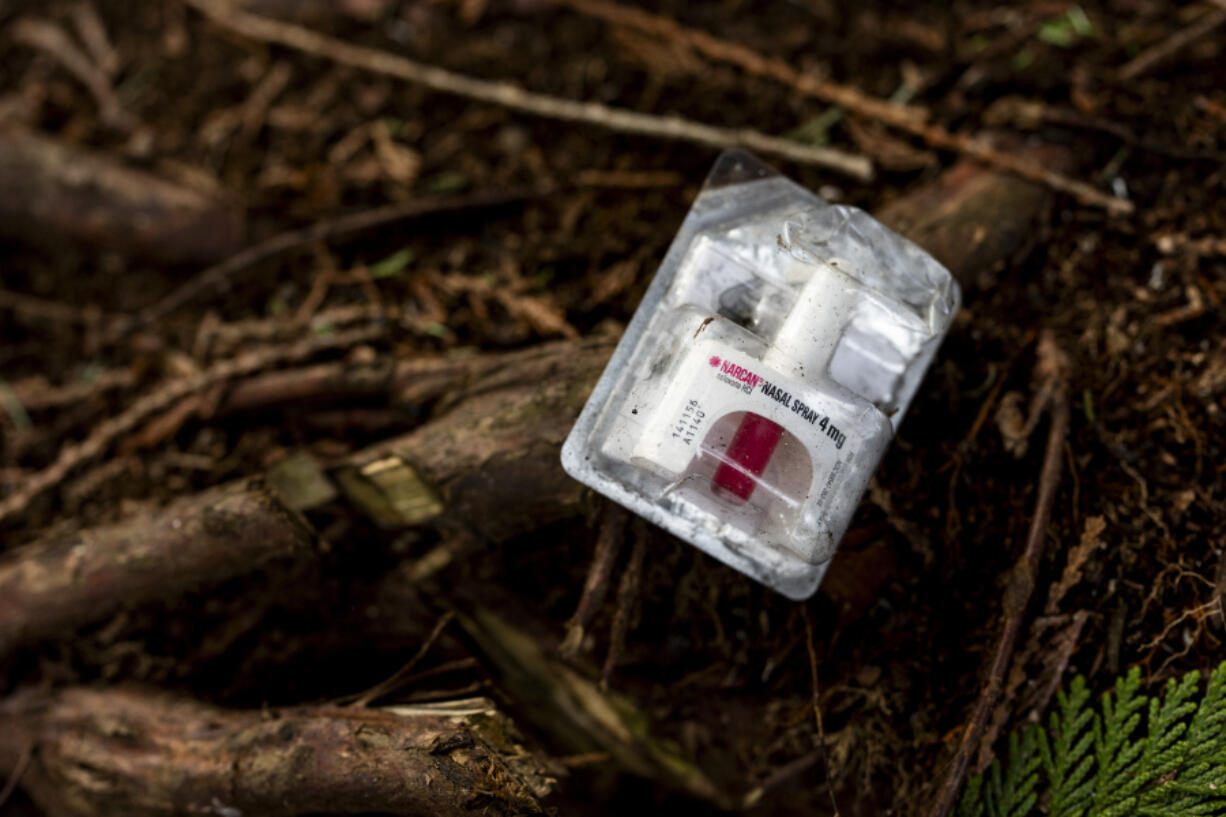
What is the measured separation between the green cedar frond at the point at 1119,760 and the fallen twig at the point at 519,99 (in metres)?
1.38

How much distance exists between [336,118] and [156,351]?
3.10 feet

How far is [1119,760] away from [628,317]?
1.40 metres

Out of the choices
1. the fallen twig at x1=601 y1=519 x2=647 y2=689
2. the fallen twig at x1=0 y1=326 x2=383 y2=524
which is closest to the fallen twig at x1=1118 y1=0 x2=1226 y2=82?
the fallen twig at x1=601 y1=519 x2=647 y2=689

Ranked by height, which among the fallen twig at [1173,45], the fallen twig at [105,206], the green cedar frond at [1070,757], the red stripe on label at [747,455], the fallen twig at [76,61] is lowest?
the fallen twig at [105,206]

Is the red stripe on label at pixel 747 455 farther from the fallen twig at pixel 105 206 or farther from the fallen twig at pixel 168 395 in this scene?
the fallen twig at pixel 105 206

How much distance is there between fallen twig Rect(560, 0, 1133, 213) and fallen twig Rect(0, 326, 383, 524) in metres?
1.26

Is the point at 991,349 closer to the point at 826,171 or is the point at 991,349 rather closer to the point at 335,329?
the point at 826,171

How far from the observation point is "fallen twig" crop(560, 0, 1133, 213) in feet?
6.52

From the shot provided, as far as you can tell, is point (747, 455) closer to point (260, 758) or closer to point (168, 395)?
point (260, 758)

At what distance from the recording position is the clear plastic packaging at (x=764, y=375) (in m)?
1.41

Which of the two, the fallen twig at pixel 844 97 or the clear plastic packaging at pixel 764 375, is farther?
the fallen twig at pixel 844 97

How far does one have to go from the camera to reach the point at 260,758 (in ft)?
5.55

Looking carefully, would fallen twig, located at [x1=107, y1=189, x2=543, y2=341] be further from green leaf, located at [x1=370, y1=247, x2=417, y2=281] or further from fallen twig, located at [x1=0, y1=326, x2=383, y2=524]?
fallen twig, located at [x1=0, y1=326, x2=383, y2=524]

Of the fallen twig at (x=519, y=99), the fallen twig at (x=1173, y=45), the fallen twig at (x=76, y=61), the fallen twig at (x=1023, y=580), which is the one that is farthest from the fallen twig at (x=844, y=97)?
the fallen twig at (x=76, y=61)
